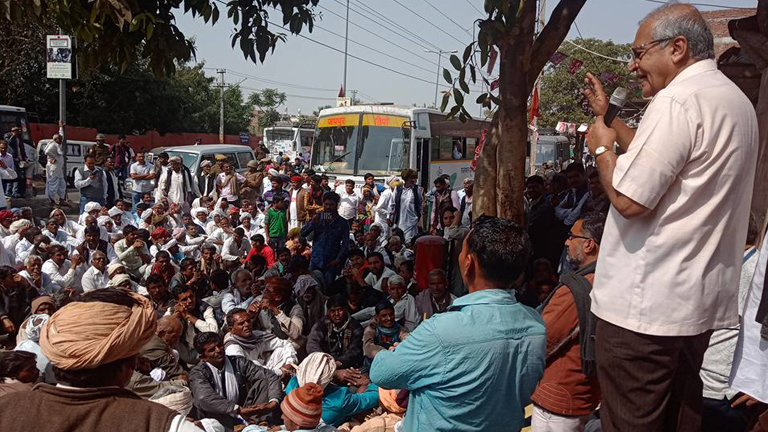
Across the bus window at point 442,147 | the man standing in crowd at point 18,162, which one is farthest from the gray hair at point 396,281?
the man standing in crowd at point 18,162

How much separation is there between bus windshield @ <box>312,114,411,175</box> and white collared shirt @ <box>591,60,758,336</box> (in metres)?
11.9

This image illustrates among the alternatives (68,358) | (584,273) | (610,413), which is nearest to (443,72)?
(584,273)

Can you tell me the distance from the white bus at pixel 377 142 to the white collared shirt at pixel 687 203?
11773 mm

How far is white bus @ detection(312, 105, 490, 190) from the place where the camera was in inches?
543

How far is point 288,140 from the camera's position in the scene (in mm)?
31156

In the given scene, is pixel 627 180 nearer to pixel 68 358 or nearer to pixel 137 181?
pixel 68 358

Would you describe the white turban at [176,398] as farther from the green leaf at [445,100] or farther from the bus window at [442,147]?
the bus window at [442,147]

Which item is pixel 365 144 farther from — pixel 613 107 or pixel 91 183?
pixel 613 107

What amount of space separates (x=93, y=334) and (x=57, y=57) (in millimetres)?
10838

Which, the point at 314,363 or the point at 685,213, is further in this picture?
the point at 314,363

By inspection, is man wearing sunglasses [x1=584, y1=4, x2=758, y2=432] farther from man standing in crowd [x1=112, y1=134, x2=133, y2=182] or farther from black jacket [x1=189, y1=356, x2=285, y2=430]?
man standing in crowd [x1=112, y1=134, x2=133, y2=182]

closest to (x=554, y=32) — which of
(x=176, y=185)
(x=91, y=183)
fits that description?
(x=176, y=185)

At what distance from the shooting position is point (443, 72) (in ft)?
13.3

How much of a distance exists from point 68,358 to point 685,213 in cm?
161
